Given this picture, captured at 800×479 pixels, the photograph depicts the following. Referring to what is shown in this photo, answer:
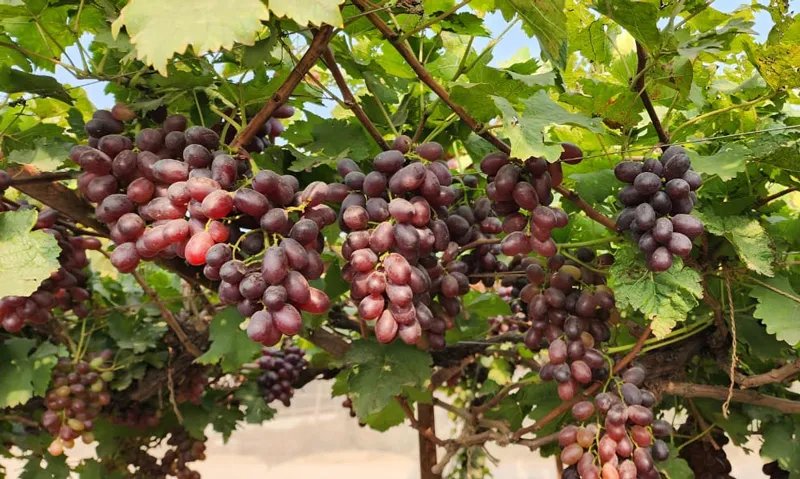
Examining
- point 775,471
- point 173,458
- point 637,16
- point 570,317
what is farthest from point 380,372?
point 173,458

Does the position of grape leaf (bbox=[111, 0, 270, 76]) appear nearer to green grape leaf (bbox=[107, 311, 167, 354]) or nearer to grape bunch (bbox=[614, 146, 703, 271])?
grape bunch (bbox=[614, 146, 703, 271])

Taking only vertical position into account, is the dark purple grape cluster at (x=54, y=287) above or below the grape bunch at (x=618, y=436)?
above

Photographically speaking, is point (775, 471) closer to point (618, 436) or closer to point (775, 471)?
point (775, 471)

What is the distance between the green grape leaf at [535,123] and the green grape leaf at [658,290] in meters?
0.22

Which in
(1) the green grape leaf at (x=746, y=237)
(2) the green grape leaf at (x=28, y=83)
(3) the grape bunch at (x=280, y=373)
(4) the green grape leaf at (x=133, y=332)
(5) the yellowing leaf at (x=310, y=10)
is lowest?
(1) the green grape leaf at (x=746, y=237)

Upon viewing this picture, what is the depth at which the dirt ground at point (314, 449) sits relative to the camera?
5727 mm

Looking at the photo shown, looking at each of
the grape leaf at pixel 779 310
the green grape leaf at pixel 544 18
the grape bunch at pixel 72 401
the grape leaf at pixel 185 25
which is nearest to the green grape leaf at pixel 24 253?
the grape leaf at pixel 185 25

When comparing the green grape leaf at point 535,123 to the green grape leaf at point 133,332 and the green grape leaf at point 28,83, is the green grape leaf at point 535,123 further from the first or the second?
the green grape leaf at point 133,332

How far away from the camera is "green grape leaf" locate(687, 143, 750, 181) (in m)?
0.86

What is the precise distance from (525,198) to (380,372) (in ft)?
1.51

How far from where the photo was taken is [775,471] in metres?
1.39

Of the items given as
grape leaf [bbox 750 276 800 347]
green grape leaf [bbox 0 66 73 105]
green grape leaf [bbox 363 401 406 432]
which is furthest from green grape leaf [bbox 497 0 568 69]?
green grape leaf [bbox 363 401 406 432]

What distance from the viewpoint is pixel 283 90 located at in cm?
75

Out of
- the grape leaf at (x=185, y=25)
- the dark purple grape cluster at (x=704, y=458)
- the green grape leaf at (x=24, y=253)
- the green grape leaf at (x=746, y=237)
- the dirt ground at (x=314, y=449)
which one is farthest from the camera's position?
the dirt ground at (x=314, y=449)
